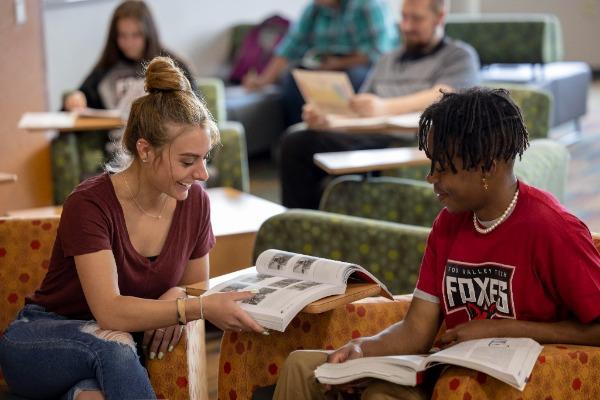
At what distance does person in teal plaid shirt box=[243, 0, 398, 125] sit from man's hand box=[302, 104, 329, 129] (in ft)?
5.80

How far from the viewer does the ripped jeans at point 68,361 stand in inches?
85.0

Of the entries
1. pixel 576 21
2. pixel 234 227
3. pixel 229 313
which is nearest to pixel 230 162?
pixel 234 227

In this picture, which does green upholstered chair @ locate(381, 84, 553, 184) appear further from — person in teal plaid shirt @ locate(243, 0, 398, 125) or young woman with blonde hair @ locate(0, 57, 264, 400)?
young woman with blonde hair @ locate(0, 57, 264, 400)

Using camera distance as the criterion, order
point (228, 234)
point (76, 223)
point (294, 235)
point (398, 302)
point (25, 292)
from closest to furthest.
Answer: point (76, 223)
point (398, 302)
point (25, 292)
point (294, 235)
point (228, 234)

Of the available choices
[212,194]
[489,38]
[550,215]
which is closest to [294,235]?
[550,215]

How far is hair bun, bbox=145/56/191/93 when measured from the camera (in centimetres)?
234

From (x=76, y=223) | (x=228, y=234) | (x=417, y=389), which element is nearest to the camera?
(x=417, y=389)

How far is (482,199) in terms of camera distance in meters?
2.10

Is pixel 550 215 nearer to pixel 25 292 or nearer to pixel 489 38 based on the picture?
pixel 25 292

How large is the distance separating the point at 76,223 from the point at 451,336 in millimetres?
826

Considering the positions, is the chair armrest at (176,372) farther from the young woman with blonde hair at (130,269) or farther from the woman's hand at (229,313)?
the woman's hand at (229,313)

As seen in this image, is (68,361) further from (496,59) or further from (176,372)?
(496,59)

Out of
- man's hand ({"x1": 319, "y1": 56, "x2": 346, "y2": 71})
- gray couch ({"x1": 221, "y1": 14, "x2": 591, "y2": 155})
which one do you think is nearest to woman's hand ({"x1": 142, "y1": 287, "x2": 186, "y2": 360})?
man's hand ({"x1": 319, "y1": 56, "x2": 346, "y2": 71})

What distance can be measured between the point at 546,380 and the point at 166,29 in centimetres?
544
